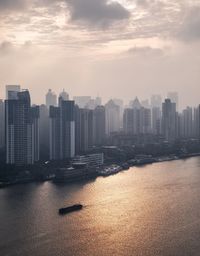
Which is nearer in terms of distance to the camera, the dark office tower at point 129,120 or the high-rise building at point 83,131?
the high-rise building at point 83,131

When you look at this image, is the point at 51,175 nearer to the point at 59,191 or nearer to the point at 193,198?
the point at 59,191

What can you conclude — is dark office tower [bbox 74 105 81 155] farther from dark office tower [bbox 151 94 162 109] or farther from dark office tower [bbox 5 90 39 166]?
dark office tower [bbox 151 94 162 109]

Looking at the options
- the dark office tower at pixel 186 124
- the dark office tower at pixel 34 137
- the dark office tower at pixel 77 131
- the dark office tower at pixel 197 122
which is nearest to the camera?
the dark office tower at pixel 34 137

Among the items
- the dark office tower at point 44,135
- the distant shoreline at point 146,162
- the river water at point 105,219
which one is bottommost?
the river water at point 105,219

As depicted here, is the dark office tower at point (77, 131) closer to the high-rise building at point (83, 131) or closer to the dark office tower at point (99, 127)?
the high-rise building at point (83, 131)

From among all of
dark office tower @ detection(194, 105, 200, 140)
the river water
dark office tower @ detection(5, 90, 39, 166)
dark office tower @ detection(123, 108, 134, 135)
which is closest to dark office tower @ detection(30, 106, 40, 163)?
dark office tower @ detection(5, 90, 39, 166)

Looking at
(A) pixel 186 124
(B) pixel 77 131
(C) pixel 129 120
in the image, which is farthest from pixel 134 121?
(B) pixel 77 131

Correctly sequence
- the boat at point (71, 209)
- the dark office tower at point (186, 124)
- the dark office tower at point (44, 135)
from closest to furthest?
the boat at point (71, 209) < the dark office tower at point (44, 135) < the dark office tower at point (186, 124)

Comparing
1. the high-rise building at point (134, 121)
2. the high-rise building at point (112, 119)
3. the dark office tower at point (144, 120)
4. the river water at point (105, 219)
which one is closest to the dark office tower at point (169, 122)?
the high-rise building at point (134, 121)
